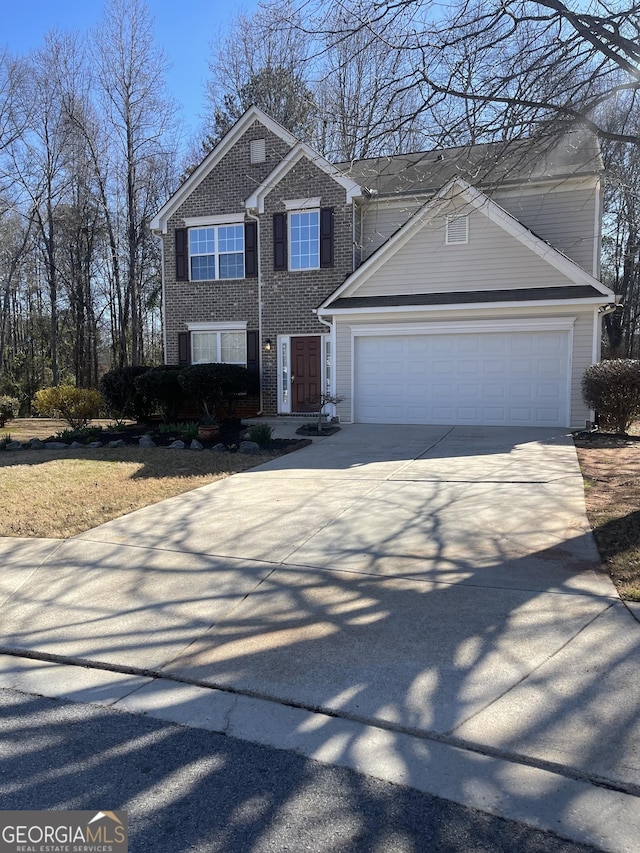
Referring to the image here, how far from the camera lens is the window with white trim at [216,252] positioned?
57.1ft

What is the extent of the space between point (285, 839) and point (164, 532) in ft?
14.7

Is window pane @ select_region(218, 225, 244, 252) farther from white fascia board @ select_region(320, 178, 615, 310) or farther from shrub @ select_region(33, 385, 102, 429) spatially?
shrub @ select_region(33, 385, 102, 429)

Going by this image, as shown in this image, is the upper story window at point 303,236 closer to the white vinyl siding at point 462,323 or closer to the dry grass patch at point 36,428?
the white vinyl siding at point 462,323

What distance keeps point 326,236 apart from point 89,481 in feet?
32.8

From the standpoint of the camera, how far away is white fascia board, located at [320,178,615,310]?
12.6 meters

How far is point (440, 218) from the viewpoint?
13438mm

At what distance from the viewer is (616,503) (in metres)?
6.80

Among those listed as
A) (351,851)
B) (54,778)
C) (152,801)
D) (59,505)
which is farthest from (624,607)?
(59,505)

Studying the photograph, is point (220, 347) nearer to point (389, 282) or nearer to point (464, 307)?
point (389, 282)

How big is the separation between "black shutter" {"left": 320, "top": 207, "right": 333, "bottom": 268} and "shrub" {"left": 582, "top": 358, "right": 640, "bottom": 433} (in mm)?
7521

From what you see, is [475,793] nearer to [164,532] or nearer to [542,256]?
[164,532]

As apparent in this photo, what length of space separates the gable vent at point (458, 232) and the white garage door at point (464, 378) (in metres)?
2.18

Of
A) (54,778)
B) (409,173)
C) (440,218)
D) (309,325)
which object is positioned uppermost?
(409,173)

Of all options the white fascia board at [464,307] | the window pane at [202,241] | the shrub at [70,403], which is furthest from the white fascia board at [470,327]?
the shrub at [70,403]
